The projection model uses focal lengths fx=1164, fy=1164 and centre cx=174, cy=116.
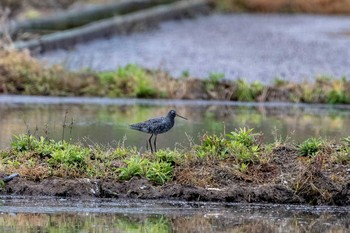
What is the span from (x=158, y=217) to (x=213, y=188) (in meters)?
1.15

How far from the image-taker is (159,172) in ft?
38.6

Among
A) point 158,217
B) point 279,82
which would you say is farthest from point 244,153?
point 279,82

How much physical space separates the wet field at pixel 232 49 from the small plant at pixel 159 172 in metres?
9.99

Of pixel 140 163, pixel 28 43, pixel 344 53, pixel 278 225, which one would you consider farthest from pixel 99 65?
pixel 278 225

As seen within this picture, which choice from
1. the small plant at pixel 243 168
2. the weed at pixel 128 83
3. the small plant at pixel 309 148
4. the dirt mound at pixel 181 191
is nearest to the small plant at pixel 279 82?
the weed at pixel 128 83

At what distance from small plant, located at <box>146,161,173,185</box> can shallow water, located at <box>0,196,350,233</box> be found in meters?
0.31

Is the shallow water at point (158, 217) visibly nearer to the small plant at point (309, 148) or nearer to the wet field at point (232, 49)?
the small plant at point (309, 148)

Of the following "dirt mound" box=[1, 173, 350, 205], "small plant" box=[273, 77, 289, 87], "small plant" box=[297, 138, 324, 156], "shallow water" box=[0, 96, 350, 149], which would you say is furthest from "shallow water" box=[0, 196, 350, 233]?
"small plant" box=[273, 77, 289, 87]

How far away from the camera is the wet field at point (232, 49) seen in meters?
24.1

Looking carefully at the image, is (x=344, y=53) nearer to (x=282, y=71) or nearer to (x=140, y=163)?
(x=282, y=71)

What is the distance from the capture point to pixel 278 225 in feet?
34.8

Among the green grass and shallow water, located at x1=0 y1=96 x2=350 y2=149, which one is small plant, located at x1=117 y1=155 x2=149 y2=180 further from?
shallow water, located at x1=0 y1=96 x2=350 y2=149

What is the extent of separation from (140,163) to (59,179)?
2.75ft

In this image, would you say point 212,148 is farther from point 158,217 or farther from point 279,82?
point 279,82
